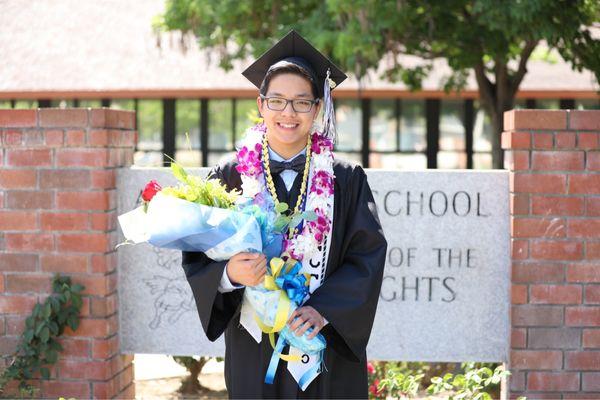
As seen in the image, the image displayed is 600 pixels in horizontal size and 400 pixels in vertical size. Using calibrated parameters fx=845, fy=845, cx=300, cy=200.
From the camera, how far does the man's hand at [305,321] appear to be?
2.99m

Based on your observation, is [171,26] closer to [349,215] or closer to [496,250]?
[496,250]

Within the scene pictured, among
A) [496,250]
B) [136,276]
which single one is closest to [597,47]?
[496,250]

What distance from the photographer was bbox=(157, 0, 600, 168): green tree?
839cm

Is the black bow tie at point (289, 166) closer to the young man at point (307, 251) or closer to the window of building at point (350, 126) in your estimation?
the young man at point (307, 251)

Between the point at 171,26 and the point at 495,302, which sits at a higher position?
the point at 171,26

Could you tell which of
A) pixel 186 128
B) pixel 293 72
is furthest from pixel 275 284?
pixel 186 128

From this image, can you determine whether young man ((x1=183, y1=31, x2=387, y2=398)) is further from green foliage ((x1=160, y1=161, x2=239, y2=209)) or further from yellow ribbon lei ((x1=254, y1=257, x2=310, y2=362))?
green foliage ((x1=160, y1=161, x2=239, y2=209))

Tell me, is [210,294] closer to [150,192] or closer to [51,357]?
[150,192]

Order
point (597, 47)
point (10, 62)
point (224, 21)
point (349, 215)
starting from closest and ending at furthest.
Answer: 1. point (349, 215)
2. point (597, 47)
3. point (224, 21)
4. point (10, 62)

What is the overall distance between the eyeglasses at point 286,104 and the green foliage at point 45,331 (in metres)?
2.10

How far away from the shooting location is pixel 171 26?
1138cm

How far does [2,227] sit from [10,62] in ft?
44.1

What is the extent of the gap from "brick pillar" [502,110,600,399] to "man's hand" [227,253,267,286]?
2.15 m

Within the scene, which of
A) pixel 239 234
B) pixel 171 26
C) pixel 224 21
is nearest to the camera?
pixel 239 234
